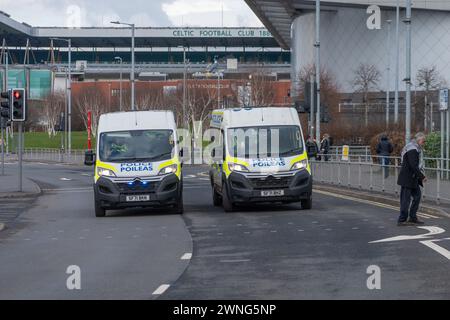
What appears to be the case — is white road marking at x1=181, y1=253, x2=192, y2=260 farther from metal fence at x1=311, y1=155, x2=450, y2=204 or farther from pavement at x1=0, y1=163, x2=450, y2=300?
metal fence at x1=311, y1=155, x2=450, y2=204

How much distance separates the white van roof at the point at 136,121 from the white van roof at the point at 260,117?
4.67 feet

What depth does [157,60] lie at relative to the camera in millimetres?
139375

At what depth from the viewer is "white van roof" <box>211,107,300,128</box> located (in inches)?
954

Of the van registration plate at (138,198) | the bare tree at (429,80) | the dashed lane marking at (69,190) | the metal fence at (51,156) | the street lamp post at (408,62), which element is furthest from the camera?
the metal fence at (51,156)

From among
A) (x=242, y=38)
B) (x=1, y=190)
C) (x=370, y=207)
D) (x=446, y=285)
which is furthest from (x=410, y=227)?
(x=242, y=38)

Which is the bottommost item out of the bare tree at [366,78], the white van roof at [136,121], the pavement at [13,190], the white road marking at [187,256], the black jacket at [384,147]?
the pavement at [13,190]

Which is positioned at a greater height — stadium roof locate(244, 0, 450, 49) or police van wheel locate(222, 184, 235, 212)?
stadium roof locate(244, 0, 450, 49)

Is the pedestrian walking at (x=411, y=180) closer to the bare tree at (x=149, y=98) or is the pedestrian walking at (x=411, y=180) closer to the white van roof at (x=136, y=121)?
the white van roof at (x=136, y=121)

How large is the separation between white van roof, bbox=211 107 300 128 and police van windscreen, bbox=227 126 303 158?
157 mm

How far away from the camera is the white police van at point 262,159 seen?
23.2 m

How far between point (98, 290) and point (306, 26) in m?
89.5

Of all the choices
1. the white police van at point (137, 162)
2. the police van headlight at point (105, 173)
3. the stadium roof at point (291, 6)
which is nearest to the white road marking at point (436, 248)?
the white police van at point (137, 162)

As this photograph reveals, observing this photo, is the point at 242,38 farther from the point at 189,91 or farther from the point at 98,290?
the point at 98,290

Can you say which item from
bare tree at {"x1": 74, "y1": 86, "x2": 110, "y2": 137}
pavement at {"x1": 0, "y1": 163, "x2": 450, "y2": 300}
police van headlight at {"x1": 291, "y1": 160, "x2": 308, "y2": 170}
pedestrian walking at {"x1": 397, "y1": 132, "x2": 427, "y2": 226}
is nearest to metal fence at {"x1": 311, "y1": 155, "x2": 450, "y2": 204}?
pavement at {"x1": 0, "y1": 163, "x2": 450, "y2": 300}
